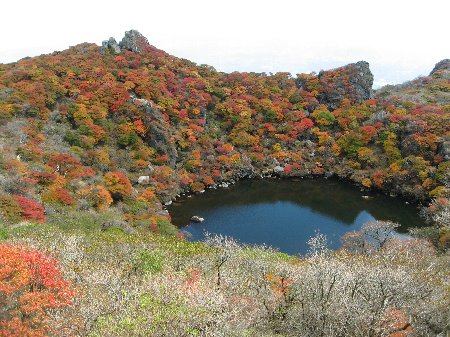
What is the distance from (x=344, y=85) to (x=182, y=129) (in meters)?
49.1

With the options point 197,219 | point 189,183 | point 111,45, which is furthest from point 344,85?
point 197,219

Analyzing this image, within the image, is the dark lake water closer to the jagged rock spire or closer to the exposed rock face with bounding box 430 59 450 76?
the jagged rock spire

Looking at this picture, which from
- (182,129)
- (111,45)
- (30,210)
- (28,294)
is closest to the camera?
(28,294)

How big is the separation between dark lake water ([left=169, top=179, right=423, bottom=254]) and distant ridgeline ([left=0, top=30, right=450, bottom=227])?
4212 millimetres

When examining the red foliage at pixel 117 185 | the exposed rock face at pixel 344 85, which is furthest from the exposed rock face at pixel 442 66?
the red foliage at pixel 117 185

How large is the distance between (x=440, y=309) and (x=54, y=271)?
22330 mm

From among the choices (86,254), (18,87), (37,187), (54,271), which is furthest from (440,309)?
(18,87)

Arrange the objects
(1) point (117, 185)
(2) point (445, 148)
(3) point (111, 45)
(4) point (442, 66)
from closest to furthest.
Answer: (1) point (117, 185) < (2) point (445, 148) < (3) point (111, 45) < (4) point (442, 66)

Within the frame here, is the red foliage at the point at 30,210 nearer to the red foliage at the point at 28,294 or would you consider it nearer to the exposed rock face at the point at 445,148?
the red foliage at the point at 28,294

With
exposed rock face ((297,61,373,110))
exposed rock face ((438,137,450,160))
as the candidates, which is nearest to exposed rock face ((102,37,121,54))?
exposed rock face ((297,61,373,110))

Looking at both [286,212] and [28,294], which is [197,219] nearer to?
[286,212]

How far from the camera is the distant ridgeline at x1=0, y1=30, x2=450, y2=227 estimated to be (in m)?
65.2

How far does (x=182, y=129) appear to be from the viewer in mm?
92312

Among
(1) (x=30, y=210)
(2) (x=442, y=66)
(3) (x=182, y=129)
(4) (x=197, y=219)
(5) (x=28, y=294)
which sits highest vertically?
(2) (x=442, y=66)
